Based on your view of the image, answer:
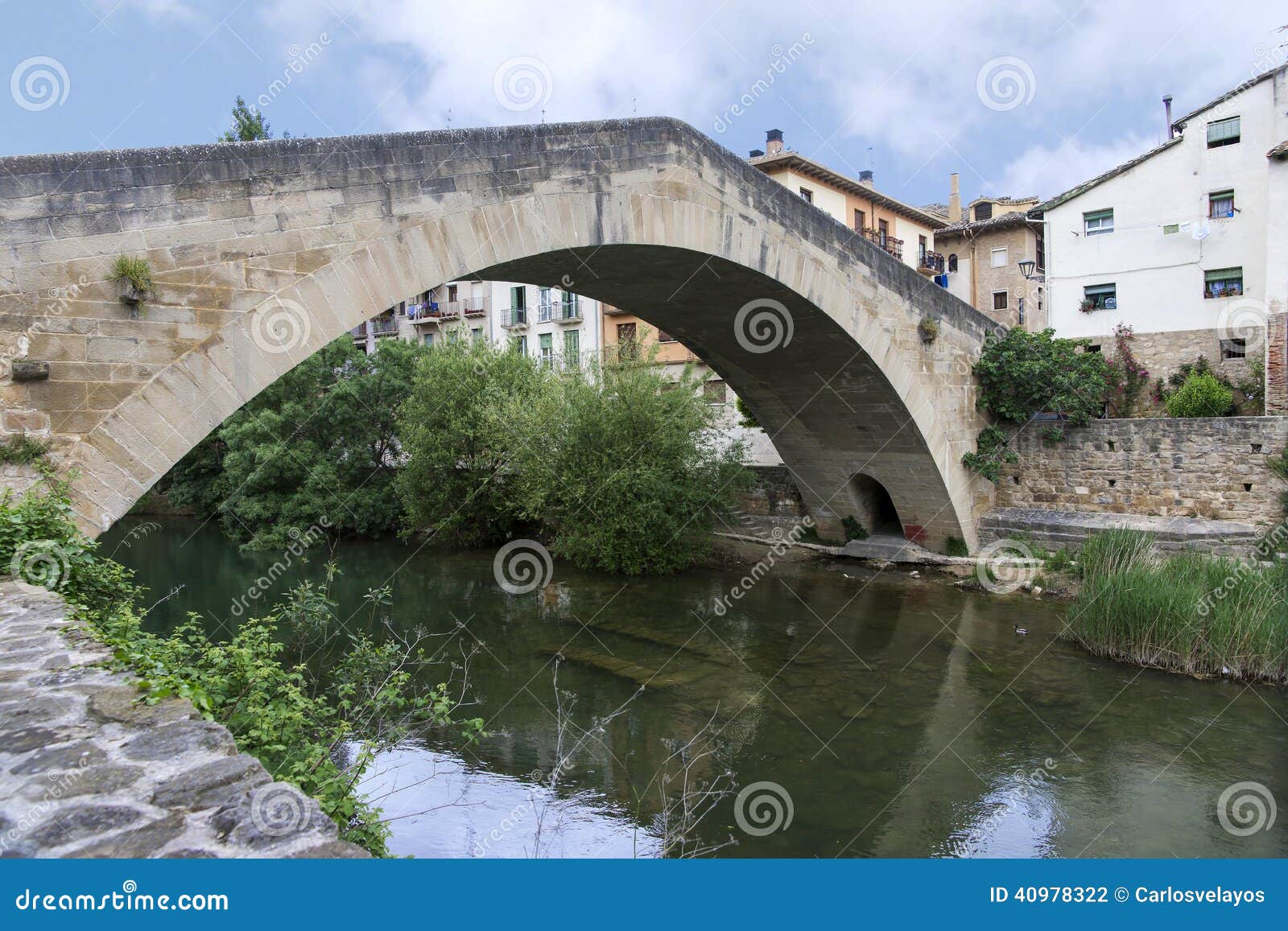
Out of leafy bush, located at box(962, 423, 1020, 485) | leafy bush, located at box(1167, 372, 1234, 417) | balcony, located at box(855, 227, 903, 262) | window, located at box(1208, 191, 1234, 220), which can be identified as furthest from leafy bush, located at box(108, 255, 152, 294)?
balcony, located at box(855, 227, 903, 262)

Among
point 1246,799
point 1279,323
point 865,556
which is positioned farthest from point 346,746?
point 1279,323

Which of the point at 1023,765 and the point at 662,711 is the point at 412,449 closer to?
the point at 662,711

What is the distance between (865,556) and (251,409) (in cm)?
1302

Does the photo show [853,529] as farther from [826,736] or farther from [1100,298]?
[826,736]

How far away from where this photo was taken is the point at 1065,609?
10.1 metres

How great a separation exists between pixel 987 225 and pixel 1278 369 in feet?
38.5

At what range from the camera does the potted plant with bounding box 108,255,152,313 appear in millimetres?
5211

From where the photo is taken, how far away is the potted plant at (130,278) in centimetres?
521

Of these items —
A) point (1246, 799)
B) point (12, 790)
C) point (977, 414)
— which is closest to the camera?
point (12, 790)

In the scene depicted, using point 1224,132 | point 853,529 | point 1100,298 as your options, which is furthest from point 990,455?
point 1224,132

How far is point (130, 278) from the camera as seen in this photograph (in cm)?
522

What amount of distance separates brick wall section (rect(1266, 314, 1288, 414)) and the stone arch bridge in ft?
21.7

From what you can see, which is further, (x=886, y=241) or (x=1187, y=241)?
(x=886, y=241)

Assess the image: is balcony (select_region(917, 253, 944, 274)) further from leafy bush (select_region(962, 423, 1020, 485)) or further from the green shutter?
leafy bush (select_region(962, 423, 1020, 485))
